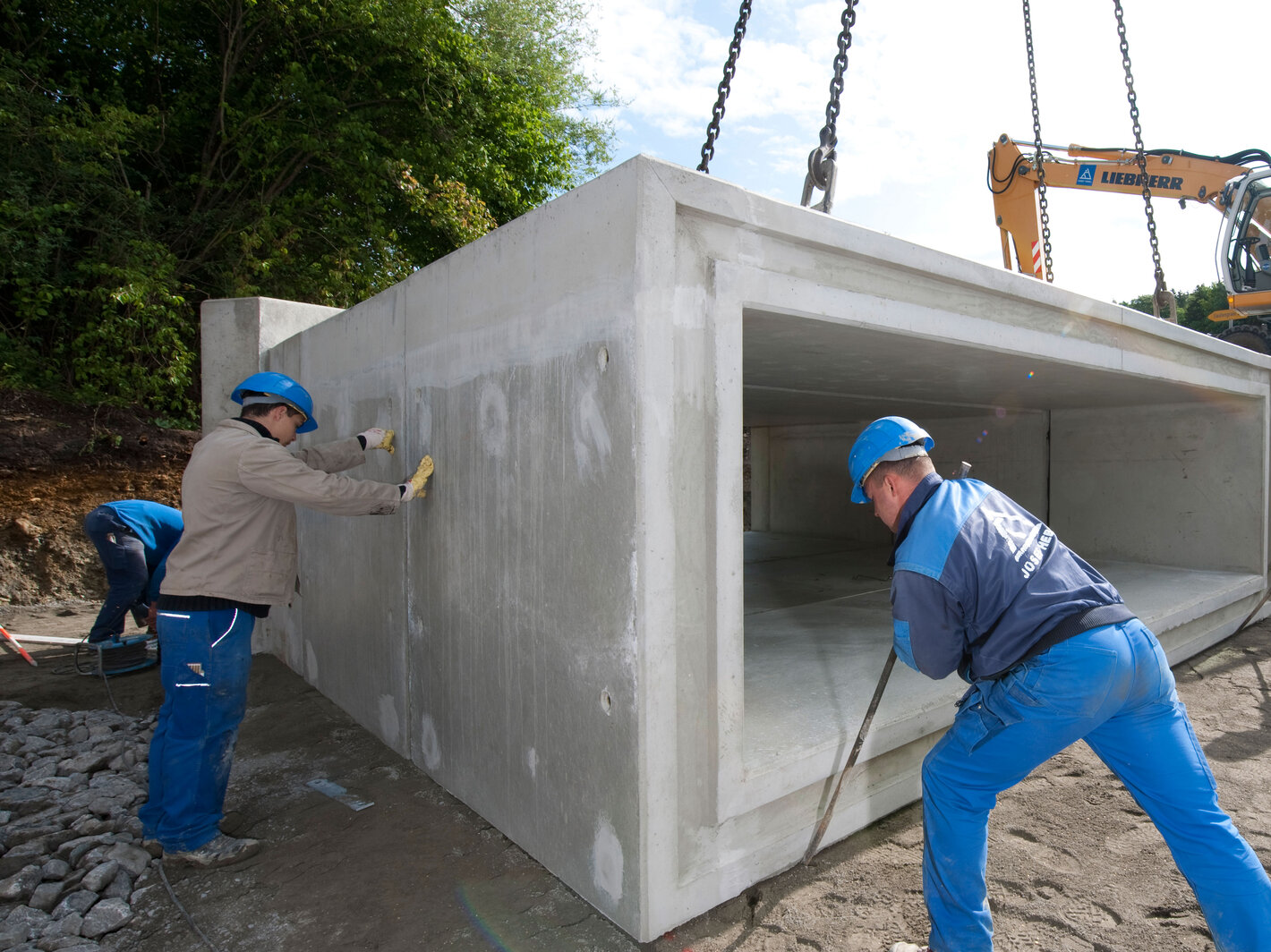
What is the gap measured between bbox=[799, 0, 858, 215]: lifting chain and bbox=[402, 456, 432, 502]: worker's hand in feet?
7.14

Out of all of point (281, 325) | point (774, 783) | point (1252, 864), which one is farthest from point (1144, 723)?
point (281, 325)

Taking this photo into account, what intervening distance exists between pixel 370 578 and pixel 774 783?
258 centimetres

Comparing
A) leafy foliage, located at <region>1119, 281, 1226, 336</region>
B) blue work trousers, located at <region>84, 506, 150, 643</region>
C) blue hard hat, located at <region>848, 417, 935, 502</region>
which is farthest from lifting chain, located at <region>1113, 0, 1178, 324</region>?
leafy foliage, located at <region>1119, 281, 1226, 336</region>

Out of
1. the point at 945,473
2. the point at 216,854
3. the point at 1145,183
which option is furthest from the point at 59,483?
the point at 1145,183

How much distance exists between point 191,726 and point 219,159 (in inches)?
377

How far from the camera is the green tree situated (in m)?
8.00

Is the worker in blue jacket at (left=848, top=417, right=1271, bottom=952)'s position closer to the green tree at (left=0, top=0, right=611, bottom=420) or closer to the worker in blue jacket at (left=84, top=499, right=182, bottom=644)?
the worker in blue jacket at (left=84, top=499, right=182, bottom=644)

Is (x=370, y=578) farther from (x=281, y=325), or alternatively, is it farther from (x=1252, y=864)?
(x=1252, y=864)

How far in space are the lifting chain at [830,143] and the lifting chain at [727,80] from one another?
50 centimetres

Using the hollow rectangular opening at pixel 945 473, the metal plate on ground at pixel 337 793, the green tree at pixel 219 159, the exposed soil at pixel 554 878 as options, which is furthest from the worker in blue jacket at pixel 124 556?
the hollow rectangular opening at pixel 945 473

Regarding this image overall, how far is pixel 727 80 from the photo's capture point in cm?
348

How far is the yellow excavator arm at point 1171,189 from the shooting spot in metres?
8.27

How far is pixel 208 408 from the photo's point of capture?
5.59m

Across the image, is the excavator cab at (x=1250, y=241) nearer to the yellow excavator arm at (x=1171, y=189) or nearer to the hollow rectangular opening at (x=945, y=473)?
the yellow excavator arm at (x=1171, y=189)
